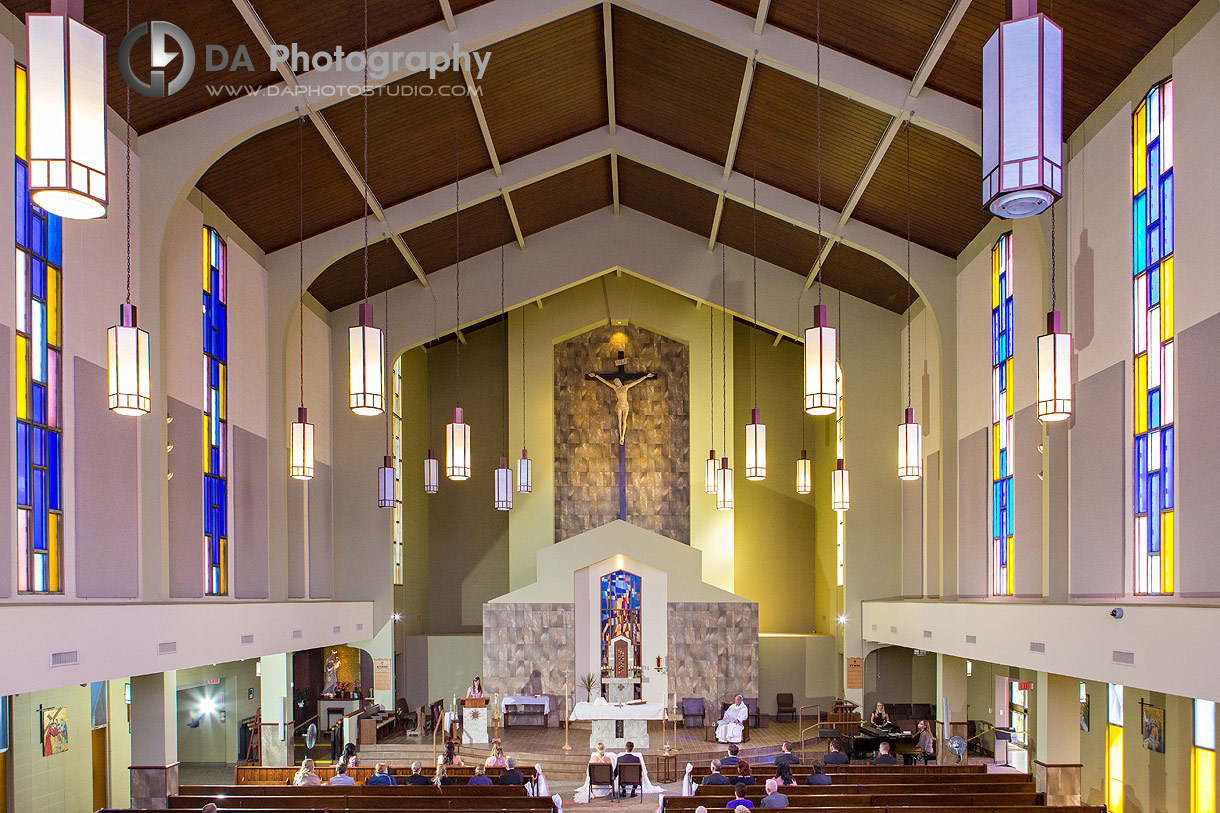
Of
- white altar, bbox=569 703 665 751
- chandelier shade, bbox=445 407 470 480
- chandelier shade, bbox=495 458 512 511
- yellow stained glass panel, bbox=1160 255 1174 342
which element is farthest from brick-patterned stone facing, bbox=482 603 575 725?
yellow stained glass panel, bbox=1160 255 1174 342

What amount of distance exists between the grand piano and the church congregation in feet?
0.32

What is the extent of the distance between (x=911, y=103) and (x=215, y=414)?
9.80 m

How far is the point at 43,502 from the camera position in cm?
1021

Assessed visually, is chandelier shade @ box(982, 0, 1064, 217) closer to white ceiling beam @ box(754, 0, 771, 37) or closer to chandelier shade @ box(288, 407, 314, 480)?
Answer: white ceiling beam @ box(754, 0, 771, 37)

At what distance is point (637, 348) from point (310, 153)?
1089cm

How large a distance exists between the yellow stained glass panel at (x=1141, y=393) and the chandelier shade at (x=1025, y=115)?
20.1ft

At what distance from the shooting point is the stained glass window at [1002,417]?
46.5 ft

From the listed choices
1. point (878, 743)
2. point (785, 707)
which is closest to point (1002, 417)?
point (878, 743)

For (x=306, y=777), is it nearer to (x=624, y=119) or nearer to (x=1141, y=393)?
(x=1141, y=393)

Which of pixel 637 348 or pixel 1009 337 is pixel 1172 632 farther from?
pixel 637 348

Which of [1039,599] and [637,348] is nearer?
[1039,599]

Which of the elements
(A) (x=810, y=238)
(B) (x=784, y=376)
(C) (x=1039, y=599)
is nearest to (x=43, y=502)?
(C) (x=1039, y=599)

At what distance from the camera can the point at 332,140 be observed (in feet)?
45.2

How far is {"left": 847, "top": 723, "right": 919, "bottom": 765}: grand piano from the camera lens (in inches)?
667
